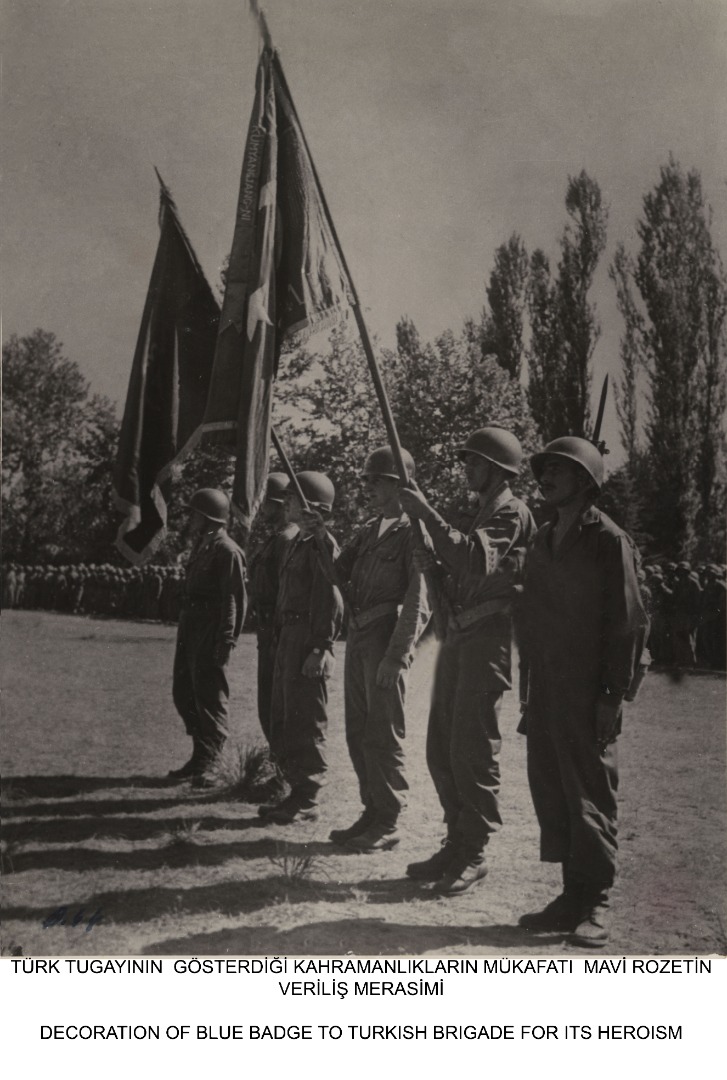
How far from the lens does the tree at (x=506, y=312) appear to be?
14.5 feet

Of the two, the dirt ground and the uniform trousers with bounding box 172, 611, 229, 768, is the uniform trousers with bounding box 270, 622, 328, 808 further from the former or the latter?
the uniform trousers with bounding box 172, 611, 229, 768

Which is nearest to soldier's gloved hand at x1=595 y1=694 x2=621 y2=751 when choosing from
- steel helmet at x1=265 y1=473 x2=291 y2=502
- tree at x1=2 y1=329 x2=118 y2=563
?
steel helmet at x1=265 y1=473 x2=291 y2=502

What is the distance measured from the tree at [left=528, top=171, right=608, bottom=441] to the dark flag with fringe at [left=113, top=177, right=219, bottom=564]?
167 centimetres

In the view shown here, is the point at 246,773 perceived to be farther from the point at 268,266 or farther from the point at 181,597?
the point at 268,266

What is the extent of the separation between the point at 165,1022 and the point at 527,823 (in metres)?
1.78

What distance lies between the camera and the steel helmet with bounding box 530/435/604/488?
12.2ft

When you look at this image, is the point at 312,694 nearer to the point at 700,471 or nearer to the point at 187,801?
the point at 187,801

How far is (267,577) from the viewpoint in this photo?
207 inches

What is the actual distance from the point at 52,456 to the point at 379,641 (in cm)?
224

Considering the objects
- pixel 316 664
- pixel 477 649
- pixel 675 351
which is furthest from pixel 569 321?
pixel 316 664

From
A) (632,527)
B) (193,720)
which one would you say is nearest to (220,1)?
(632,527)

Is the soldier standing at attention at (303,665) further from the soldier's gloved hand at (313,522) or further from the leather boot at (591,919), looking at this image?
the leather boot at (591,919)

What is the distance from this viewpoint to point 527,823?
159 inches

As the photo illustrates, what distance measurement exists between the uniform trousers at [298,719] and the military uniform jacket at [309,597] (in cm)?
8
